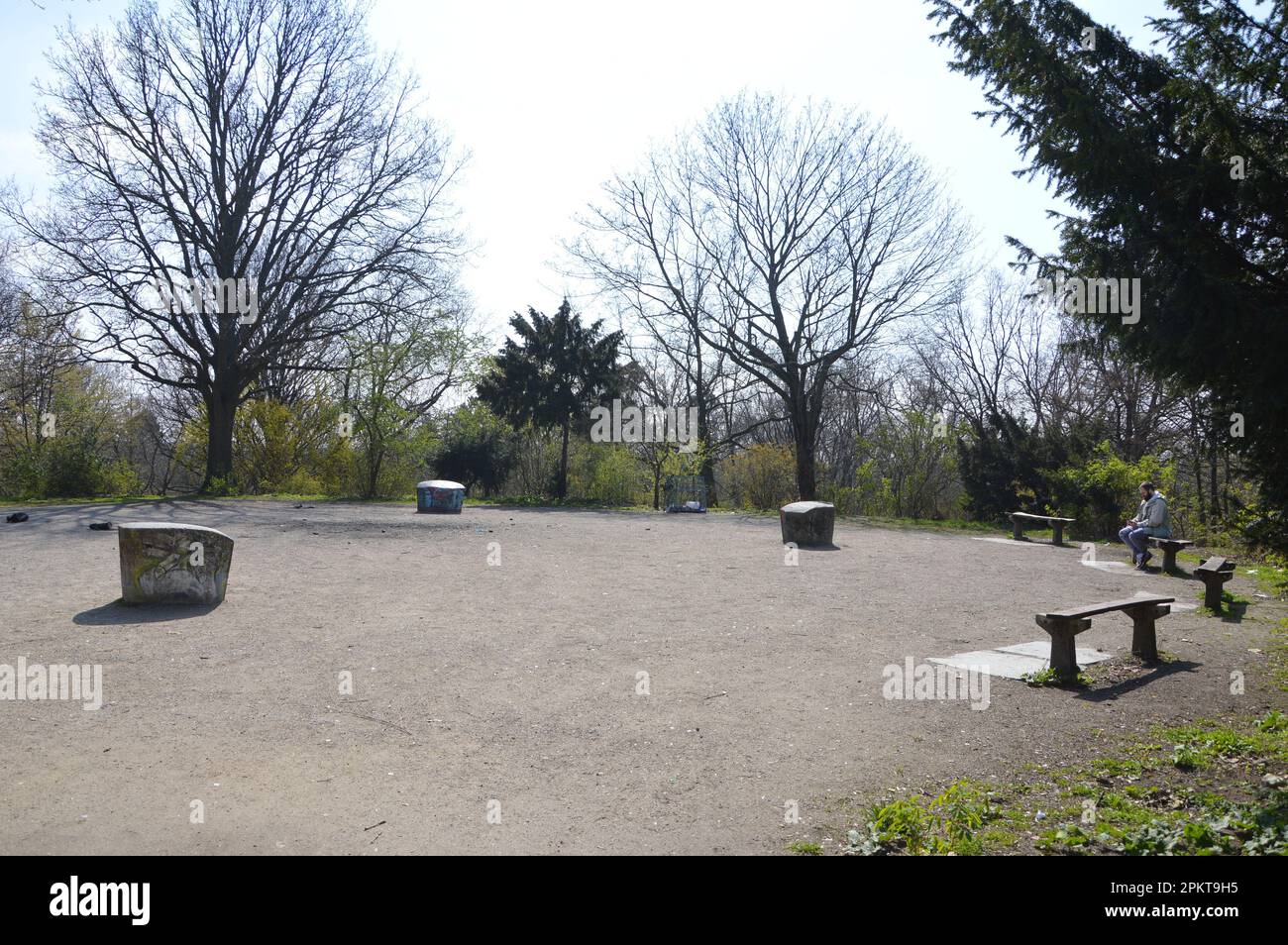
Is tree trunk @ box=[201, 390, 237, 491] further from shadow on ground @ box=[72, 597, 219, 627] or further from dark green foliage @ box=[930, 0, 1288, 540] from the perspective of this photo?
dark green foliage @ box=[930, 0, 1288, 540]

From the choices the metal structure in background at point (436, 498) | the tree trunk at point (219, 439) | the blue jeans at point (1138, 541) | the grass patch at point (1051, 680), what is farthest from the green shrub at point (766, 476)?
the grass patch at point (1051, 680)

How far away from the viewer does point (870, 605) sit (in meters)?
9.71

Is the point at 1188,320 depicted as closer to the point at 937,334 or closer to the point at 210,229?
the point at 210,229

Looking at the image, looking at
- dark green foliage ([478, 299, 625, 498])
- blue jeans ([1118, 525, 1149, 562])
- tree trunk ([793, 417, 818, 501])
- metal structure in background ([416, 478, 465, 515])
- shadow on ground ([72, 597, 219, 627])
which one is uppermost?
dark green foliage ([478, 299, 625, 498])

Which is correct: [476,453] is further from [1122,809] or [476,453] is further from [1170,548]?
[1122,809]

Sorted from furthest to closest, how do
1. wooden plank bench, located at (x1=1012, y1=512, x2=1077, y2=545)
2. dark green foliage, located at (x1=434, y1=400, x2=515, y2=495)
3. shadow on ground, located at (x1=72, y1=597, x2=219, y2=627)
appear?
dark green foliage, located at (x1=434, y1=400, x2=515, y2=495) < wooden plank bench, located at (x1=1012, y1=512, x2=1077, y2=545) < shadow on ground, located at (x1=72, y1=597, x2=219, y2=627)

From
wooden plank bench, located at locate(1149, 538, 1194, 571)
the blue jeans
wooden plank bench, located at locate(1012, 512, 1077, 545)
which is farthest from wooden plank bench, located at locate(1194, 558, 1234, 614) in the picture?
wooden plank bench, located at locate(1012, 512, 1077, 545)

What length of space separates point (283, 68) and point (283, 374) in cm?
1606

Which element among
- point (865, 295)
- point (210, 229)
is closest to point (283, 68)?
point (210, 229)

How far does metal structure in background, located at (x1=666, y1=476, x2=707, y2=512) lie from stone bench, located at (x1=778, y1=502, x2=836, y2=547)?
10.2 metres

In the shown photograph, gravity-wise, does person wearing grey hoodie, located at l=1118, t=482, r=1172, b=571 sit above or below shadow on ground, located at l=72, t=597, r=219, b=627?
above

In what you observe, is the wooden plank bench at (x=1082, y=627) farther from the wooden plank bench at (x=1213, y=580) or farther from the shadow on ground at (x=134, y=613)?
the shadow on ground at (x=134, y=613)

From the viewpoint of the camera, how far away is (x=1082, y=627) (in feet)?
22.0

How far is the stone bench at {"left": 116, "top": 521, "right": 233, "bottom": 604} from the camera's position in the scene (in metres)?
8.35
